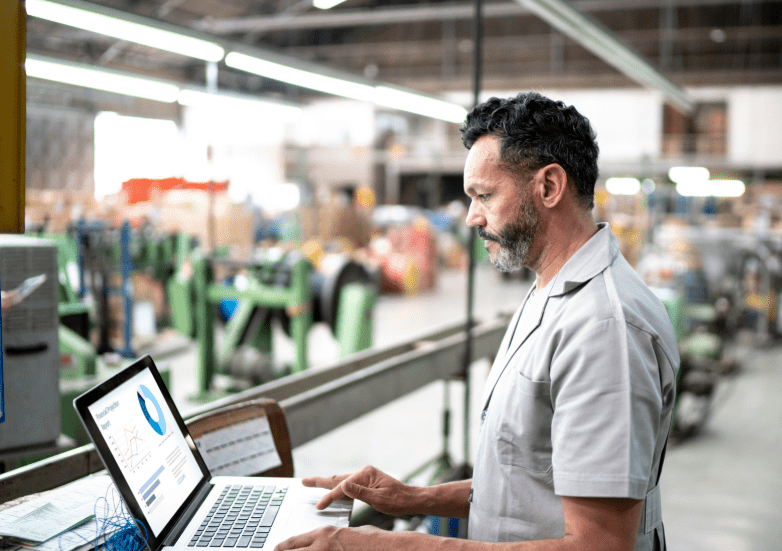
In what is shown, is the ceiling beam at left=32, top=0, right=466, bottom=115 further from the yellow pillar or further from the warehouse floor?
the warehouse floor

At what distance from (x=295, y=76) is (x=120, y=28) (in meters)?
1.80

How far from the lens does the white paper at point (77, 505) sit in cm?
129

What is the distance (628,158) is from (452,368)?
1851 centimetres

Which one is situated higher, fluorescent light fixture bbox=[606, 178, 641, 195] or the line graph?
fluorescent light fixture bbox=[606, 178, 641, 195]

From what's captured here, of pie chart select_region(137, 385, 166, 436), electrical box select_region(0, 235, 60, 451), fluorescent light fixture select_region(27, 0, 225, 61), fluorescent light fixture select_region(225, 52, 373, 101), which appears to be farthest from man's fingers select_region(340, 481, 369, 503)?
fluorescent light fixture select_region(225, 52, 373, 101)

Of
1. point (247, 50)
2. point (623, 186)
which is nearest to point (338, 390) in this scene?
point (247, 50)

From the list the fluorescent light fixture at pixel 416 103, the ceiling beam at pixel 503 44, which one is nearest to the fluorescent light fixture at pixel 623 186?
the ceiling beam at pixel 503 44

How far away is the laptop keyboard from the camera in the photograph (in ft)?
4.16

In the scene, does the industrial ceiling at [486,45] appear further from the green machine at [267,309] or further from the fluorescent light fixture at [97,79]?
the green machine at [267,309]

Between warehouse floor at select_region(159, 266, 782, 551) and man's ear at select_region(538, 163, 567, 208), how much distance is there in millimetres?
3374

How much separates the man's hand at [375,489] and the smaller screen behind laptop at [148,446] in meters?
0.27

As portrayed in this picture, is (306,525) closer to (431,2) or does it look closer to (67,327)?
(67,327)

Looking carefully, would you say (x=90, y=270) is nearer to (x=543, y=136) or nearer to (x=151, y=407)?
(x=151, y=407)

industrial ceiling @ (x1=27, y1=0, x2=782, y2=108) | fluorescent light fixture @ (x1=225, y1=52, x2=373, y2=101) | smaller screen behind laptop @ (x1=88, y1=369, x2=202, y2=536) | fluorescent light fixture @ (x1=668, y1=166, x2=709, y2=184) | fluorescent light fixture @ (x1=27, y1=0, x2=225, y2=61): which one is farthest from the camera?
industrial ceiling @ (x1=27, y1=0, x2=782, y2=108)
